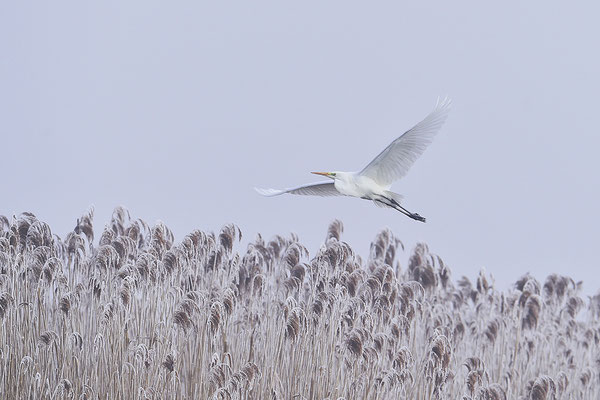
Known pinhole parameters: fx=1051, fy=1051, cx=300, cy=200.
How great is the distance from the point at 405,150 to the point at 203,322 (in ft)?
5.81

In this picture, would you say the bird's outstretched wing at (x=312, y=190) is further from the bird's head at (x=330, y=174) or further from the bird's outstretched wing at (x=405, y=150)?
the bird's outstretched wing at (x=405, y=150)

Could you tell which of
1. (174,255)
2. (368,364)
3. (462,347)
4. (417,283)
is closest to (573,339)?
(462,347)

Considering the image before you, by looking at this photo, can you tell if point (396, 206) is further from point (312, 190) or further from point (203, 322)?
point (203, 322)

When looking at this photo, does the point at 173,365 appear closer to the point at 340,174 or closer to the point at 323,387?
the point at 323,387

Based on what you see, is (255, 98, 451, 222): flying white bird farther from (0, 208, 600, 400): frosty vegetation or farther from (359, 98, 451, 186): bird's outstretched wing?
(0, 208, 600, 400): frosty vegetation

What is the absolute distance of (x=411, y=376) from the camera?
7.04 meters

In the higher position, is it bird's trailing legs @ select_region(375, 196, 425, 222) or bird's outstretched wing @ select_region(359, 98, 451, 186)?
bird's outstretched wing @ select_region(359, 98, 451, 186)

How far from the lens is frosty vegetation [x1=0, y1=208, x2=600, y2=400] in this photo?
22.1 feet

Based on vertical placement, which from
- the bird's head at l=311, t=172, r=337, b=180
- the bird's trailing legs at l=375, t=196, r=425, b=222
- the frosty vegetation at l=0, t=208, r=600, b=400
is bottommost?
the frosty vegetation at l=0, t=208, r=600, b=400

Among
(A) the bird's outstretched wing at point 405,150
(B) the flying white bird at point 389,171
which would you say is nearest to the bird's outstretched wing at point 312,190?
(B) the flying white bird at point 389,171

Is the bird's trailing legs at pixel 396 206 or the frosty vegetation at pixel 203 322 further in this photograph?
the bird's trailing legs at pixel 396 206

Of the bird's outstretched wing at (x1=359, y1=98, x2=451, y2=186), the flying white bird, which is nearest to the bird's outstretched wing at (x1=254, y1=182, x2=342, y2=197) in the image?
the flying white bird

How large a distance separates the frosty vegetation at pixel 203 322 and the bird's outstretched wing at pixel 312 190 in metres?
0.25

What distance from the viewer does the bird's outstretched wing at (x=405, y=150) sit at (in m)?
6.87
